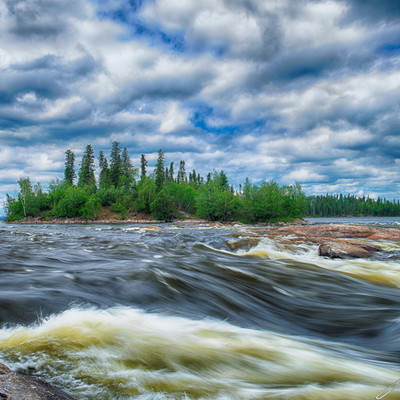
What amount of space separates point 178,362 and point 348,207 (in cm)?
18946

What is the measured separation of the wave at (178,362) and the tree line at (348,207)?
169 meters

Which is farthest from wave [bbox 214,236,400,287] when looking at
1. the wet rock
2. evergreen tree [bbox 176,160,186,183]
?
evergreen tree [bbox 176,160,186,183]

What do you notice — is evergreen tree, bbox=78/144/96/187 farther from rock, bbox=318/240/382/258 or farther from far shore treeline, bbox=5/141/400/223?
rock, bbox=318/240/382/258

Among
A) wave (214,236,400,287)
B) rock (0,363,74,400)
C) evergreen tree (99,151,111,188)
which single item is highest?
evergreen tree (99,151,111,188)

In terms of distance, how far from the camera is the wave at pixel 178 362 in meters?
2.31

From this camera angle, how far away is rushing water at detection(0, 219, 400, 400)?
7.96 feet

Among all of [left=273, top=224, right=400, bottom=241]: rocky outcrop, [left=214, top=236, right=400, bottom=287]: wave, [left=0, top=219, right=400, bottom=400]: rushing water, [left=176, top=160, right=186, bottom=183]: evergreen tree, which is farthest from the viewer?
[left=176, top=160, right=186, bottom=183]: evergreen tree

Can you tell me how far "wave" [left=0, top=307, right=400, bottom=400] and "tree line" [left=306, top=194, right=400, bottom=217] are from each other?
553 ft

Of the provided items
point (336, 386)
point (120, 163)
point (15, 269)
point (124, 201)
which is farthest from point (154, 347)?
point (120, 163)

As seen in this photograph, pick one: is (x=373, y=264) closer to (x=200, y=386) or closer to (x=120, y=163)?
(x=200, y=386)

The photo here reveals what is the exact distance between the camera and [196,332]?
3.63 meters

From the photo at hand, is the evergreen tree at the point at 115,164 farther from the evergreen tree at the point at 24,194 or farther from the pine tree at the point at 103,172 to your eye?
the evergreen tree at the point at 24,194

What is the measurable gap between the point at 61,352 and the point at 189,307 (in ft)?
7.59

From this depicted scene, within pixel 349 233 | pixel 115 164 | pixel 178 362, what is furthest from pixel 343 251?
pixel 115 164
